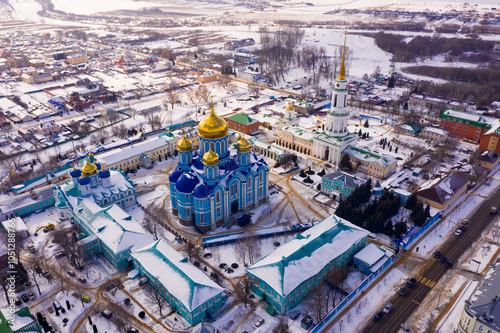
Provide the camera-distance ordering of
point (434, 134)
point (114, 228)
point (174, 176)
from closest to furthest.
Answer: point (114, 228) < point (174, 176) < point (434, 134)

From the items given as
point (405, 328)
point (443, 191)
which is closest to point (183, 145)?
point (405, 328)

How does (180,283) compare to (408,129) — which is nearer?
(180,283)

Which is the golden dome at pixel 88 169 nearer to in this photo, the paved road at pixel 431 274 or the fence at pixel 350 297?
the fence at pixel 350 297

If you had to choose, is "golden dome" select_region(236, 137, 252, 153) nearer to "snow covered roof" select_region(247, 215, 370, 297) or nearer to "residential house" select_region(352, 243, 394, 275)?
"snow covered roof" select_region(247, 215, 370, 297)

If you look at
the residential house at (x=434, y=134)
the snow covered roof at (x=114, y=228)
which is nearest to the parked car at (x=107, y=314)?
the snow covered roof at (x=114, y=228)

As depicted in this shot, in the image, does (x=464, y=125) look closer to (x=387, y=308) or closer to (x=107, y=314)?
(x=387, y=308)

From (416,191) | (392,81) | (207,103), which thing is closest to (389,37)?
(392,81)

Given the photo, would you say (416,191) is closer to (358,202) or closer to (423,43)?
(358,202)
